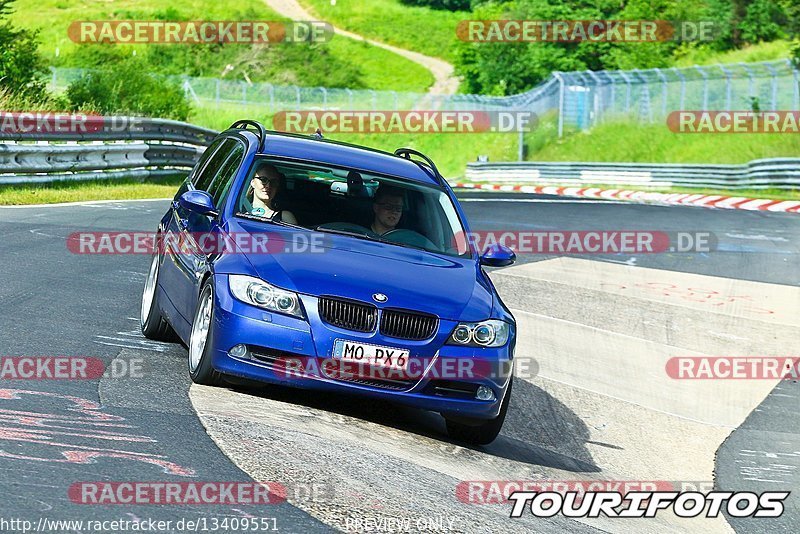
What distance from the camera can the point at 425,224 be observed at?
351 inches

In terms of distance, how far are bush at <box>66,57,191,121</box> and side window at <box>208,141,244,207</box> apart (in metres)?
21.0

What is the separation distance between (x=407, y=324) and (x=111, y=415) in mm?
1776

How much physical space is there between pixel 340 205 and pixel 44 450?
345 cm

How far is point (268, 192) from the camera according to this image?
28.5 ft

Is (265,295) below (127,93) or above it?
above

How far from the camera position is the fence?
45.3 metres

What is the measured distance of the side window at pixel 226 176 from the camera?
29.1 ft

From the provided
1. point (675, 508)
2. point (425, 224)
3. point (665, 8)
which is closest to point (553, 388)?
point (425, 224)

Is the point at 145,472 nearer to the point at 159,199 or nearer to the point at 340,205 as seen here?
the point at 340,205

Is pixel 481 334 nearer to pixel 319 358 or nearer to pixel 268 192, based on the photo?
pixel 319 358

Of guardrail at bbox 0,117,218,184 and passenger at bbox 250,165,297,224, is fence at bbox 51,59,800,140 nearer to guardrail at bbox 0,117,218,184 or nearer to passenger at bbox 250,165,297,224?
guardrail at bbox 0,117,218,184

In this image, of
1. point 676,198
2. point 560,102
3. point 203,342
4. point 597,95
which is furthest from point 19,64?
point 597,95

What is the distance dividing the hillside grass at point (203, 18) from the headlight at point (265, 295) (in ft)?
274

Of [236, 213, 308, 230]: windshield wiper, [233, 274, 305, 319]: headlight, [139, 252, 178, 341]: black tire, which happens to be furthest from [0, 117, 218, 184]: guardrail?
[233, 274, 305, 319]: headlight
